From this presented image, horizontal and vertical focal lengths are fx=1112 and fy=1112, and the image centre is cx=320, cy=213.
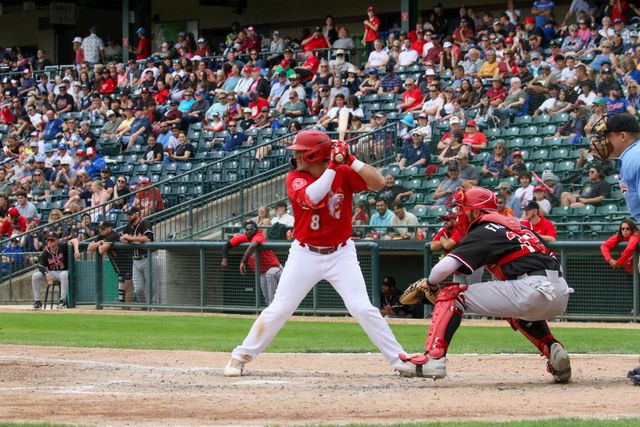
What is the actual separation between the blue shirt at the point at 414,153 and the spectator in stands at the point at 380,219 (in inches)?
82.5

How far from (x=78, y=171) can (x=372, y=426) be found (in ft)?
63.8

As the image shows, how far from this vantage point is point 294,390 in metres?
7.47

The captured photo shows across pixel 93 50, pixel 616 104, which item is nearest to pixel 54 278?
pixel 616 104

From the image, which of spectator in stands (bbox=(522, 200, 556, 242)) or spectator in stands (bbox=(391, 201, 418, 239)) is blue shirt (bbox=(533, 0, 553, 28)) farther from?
spectator in stands (bbox=(522, 200, 556, 242))

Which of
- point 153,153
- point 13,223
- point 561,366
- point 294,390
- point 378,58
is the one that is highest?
point 378,58

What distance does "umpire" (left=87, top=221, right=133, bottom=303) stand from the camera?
18438 mm

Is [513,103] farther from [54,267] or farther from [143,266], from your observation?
[54,267]

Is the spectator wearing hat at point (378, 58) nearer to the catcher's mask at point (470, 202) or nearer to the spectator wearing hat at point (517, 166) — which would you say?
the spectator wearing hat at point (517, 166)

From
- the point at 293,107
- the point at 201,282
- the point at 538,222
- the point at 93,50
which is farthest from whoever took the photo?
the point at 93,50

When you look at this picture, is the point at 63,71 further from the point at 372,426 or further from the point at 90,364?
the point at 372,426

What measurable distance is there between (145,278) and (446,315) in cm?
1132

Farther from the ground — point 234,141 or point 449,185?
point 234,141

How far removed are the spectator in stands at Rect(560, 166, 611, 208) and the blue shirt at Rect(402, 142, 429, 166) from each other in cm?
345

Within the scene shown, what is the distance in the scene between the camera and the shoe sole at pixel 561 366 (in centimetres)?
759
